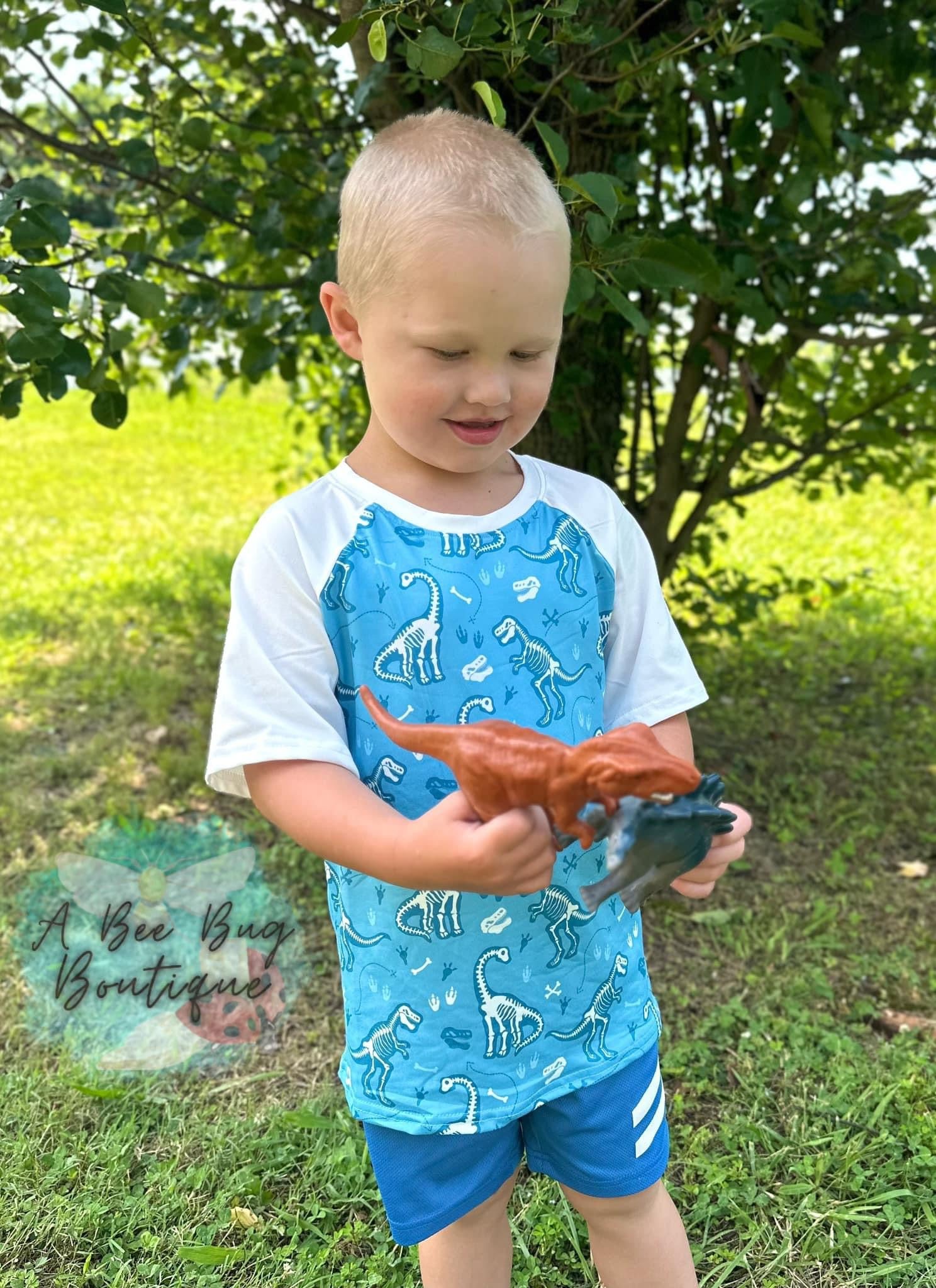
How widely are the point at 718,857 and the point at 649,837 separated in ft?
0.95

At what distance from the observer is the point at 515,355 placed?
4.55 ft

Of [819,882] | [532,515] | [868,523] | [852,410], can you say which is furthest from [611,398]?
[868,523]

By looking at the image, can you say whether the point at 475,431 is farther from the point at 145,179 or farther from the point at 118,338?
the point at 145,179

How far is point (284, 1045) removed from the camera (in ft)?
8.49

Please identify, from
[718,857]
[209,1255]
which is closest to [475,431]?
[718,857]

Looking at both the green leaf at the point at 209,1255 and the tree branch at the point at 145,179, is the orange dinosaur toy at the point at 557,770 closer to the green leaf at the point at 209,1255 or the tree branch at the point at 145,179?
the green leaf at the point at 209,1255

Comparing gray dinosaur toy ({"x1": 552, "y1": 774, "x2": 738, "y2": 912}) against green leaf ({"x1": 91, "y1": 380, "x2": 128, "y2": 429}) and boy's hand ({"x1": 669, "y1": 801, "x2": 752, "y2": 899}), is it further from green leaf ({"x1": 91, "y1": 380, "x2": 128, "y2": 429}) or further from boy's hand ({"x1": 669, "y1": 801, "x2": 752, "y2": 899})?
green leaf ({"x1": 91, "y1": 380, "x2": 128, "y2": 429})

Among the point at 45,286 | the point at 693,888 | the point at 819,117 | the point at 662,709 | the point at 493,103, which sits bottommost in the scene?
the point at 693,888

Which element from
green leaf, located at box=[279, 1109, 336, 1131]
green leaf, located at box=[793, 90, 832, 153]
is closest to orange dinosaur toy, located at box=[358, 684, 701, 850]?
green leaf, located at box=[279, 1109, 336, 1131]


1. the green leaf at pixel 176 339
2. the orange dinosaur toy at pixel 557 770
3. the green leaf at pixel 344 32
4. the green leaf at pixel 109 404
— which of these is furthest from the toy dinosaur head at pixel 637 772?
the green leaf at pixel 176 339

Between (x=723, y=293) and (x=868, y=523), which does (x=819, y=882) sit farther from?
(x=868, y=523)

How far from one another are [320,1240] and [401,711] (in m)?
1.16

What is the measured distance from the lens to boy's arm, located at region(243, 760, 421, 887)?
1.29 m

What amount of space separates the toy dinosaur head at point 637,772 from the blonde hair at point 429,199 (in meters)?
0.59
